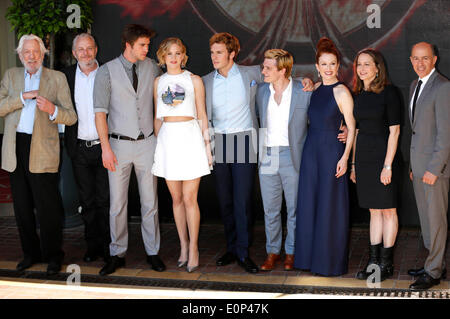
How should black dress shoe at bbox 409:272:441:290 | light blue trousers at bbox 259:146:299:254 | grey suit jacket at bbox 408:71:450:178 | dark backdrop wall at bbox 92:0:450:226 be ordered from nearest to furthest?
grey suit jacket at bbox 408:71:450:178 < black dress shoe at bbox 409:272:441:290 < light blue trousers at bbox 259:146:299:254 < dark backdrop wall at bbox 92:0:450:226

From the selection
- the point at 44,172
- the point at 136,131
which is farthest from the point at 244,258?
the point at 44,172

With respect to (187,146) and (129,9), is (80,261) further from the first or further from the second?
(129,9)

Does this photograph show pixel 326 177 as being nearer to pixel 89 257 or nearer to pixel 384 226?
pixel 384 226

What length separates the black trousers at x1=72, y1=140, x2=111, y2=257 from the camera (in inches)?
213

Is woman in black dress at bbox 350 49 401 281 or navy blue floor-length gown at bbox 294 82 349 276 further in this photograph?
navy blue floor-length gown at bbox 294 82 349 276

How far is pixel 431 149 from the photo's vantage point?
181 inches

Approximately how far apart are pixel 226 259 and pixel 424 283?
67.5 inches

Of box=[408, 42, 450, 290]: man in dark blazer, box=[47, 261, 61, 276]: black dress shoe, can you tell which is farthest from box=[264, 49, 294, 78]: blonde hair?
box=[47, 261, 61, 276]: black dress shoe

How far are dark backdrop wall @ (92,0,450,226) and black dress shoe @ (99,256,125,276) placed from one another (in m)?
1.91

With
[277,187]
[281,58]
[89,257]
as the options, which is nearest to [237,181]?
[277,187]

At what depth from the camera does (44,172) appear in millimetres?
5223

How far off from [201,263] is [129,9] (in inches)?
125

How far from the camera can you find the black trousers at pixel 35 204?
206 inches

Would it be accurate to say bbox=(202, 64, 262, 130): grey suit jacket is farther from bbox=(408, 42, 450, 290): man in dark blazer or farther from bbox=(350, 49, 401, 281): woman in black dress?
bbox=(408, 42, 450, 290): man in dark blazer
